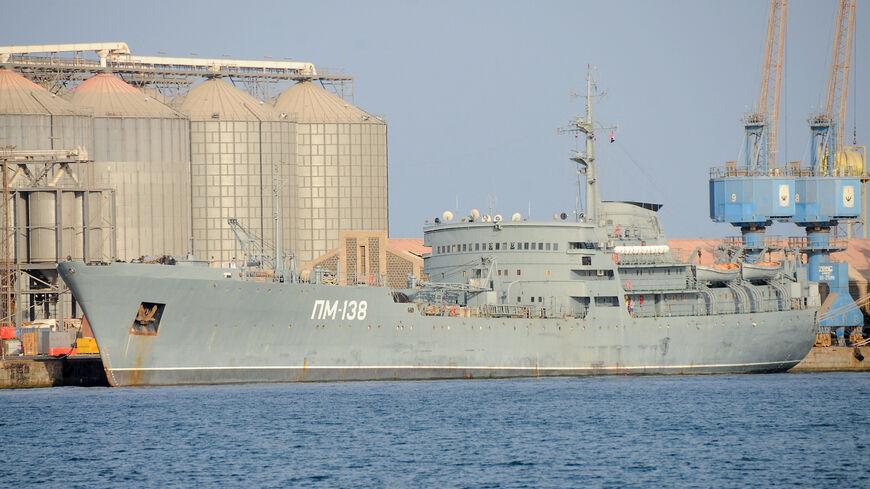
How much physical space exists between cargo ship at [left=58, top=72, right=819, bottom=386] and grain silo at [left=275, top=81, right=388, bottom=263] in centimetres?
2948

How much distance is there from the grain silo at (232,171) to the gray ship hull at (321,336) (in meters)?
34.0

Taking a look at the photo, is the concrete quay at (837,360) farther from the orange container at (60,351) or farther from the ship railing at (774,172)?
the orange container at (60,351)

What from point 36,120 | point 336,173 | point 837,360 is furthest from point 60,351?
point 837,360

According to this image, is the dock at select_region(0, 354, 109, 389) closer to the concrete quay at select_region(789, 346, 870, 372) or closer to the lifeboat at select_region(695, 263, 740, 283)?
the lifeboat at select_region(695, 263, 740, 283)

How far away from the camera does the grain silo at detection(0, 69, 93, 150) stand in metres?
77.2

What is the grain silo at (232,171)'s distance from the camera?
85000 millimetres

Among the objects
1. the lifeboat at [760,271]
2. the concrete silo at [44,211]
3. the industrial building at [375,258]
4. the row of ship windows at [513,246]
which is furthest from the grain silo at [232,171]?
the lifeboat at [760,271]

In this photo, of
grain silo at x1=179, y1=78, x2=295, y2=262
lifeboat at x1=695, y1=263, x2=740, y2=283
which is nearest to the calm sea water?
lifeboat at x1=695, y1=263, x2=740, y2=283

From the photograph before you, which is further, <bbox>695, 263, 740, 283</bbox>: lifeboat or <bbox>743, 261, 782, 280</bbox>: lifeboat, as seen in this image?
<bbox>743, 261, 782, 280</bbox>: lifeboat

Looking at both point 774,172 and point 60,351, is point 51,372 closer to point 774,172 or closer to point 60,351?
point 60,351

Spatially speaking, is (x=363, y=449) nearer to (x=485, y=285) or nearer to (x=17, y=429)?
(x=17, y=429)

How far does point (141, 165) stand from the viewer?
81062 mm

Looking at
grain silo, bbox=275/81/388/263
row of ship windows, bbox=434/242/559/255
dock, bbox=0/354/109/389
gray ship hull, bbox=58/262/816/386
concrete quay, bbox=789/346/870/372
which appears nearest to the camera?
Result: gray ship hull, bbox=58/262/816/386

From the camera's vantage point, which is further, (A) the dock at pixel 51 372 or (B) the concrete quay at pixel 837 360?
(B) the concrete quay at pixel 837 360
